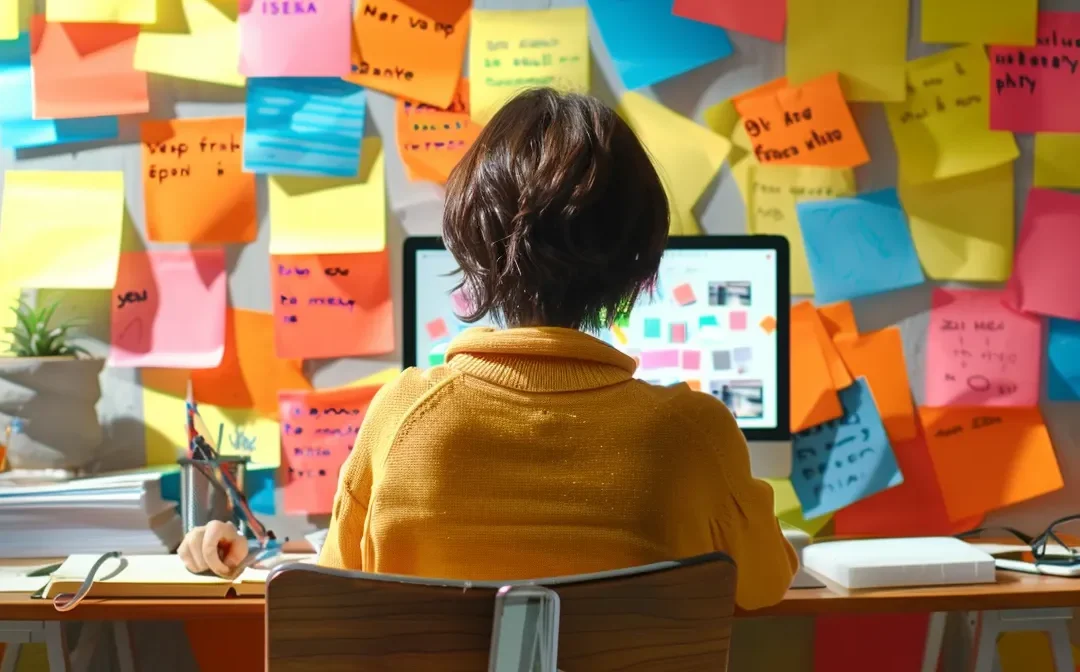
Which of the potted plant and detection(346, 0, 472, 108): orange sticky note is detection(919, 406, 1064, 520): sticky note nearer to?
detection(346, 0, 472, 108): orange sticky note

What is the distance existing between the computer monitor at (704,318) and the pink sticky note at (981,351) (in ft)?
1.11

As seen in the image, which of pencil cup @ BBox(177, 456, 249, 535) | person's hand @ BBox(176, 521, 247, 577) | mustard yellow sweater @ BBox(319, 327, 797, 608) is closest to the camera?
mustard yellow sweater @ BBox(319, 327, 797, 608)

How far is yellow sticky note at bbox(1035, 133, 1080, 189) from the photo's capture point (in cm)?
157

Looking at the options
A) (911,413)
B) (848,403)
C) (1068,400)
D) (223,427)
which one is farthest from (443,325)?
(1068,400)

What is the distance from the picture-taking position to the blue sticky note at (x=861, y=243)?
5.13 ft

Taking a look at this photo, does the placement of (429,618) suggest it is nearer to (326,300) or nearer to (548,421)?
(548,421)

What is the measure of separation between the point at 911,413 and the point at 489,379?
1.00 metres

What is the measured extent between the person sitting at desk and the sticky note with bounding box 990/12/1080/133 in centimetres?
94

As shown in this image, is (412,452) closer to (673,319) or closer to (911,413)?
(673,319)

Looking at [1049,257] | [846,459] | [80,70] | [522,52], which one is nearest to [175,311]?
[80,70]

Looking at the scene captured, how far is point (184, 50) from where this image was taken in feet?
5.08

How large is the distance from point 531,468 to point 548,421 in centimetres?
4

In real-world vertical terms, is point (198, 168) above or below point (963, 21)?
below

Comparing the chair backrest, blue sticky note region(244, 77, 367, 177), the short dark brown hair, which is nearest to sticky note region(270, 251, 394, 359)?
blue sticky note region(244, 77, 367, 177)
